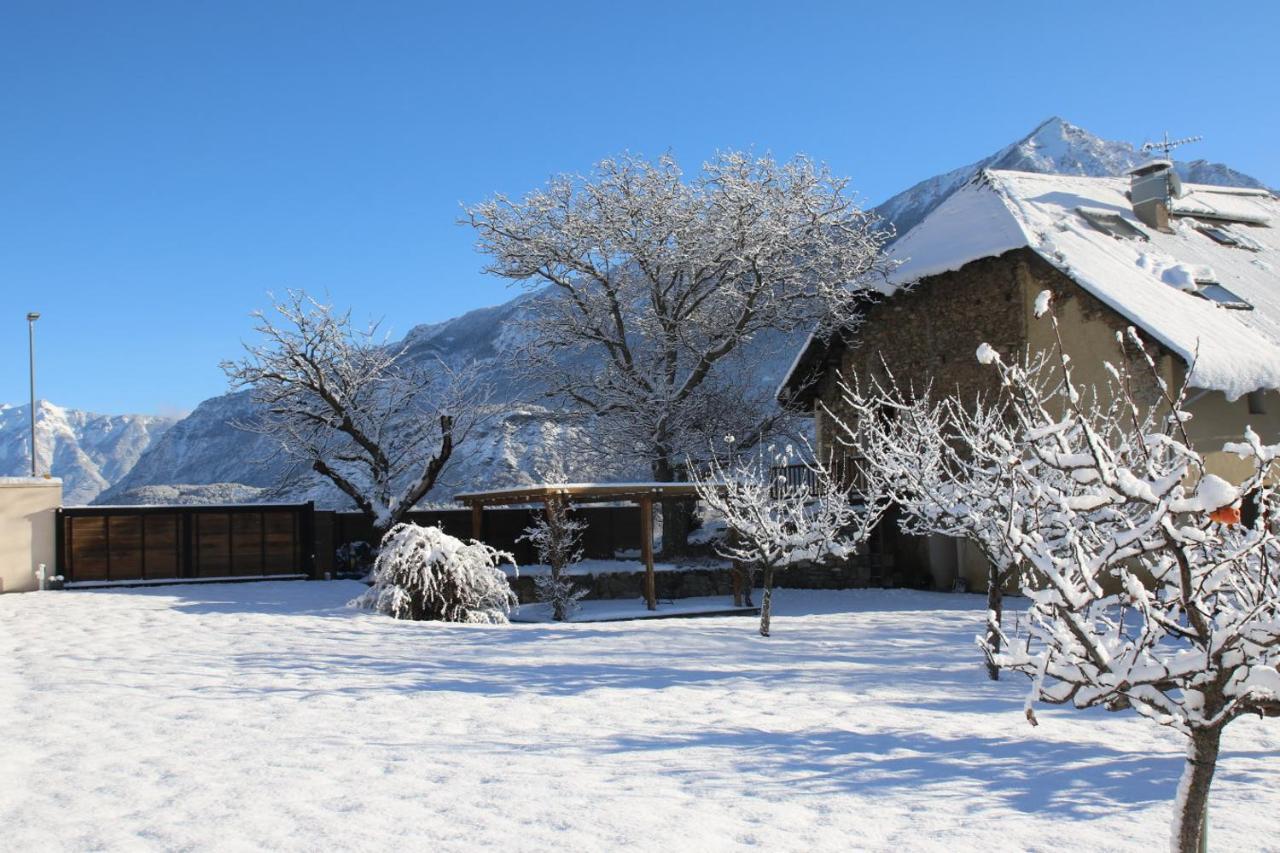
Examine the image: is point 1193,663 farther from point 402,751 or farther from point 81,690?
point 81,690

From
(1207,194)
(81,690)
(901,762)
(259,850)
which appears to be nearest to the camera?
(259,850)

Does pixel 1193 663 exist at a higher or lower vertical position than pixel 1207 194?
lower

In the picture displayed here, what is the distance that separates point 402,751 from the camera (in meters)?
6.98

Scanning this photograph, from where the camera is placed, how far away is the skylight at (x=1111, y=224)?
2070 centimetres

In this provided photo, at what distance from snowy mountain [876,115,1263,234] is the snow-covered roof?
79.3 meters

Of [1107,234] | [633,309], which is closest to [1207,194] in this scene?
[1107,234]

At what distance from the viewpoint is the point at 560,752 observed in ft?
23.0

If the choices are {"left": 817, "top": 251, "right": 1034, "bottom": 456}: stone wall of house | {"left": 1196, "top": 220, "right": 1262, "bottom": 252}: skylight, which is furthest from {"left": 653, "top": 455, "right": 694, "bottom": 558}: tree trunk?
{"left": 1196, "top": 220, "right": 1262, "bottom": 252}: skylight

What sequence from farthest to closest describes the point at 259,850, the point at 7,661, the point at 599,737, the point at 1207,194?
the point at 1207,194
the point at 7,661
the point at 599,737
the point at 259,850

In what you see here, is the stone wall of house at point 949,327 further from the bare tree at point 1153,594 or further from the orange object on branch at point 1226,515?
the orange object on branch at point 1226,515

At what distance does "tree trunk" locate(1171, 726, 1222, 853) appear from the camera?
377 cm

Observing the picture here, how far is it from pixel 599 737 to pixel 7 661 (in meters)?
6.75

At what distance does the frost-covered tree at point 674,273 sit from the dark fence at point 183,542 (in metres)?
6.54

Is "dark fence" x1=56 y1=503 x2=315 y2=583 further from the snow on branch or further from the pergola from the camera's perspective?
the snow on branch
